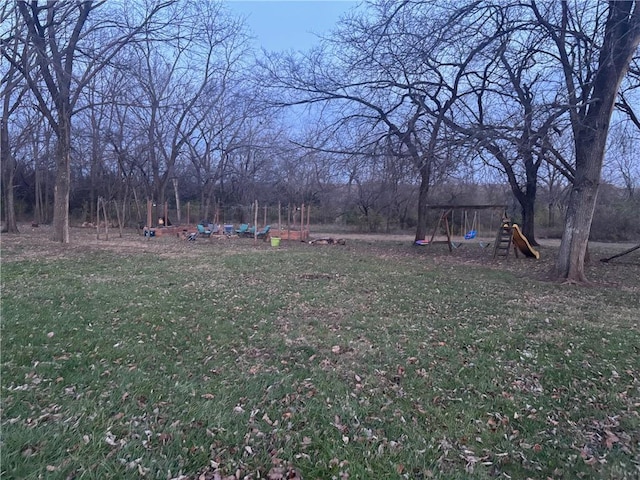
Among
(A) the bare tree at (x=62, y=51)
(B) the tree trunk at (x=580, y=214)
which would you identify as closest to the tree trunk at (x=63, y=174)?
(A) the bare tree at (x=62, y=51)

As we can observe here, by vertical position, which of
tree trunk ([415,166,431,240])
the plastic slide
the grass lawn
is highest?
tree trunk ([415,166,431,240])

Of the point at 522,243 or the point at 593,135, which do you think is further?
the point at 522,243

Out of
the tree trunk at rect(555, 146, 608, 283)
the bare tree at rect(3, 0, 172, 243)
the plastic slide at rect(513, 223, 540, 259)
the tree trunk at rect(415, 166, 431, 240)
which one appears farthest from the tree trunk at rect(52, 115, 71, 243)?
the plastic slide at rect(513, 223, 540, 259)

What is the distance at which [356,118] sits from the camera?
562 inches

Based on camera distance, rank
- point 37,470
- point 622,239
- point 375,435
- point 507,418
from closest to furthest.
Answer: point 37,470 → point 375,435 → point 507,418 → point 622,239

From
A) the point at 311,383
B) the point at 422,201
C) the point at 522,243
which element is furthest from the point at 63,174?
the point at 522,243

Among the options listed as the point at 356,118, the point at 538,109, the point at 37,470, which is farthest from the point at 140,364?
the point at 356,118

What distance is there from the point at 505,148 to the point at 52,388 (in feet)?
30.6

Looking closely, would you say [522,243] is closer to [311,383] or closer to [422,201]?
[422,201]

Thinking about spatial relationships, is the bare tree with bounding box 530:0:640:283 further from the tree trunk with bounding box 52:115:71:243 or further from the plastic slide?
the tree trunk with bounding box 52:115:71:243

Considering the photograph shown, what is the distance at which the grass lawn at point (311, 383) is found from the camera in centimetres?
269

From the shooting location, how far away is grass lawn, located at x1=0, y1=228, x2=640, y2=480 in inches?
106

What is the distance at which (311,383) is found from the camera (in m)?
3.78

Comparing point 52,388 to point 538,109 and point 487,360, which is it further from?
point 538,109
